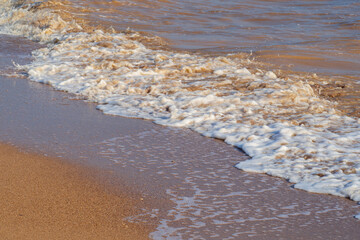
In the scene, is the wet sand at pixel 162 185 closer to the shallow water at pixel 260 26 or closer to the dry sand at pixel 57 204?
the dry sand at pixel 57 204

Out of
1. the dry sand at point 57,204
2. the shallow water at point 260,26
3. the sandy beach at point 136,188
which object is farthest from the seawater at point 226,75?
the dry sand at point 57,204

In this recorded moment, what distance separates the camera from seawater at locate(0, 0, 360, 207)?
551cm

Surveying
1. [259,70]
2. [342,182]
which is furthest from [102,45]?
[342,182]

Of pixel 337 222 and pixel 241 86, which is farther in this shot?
pixel 241 86

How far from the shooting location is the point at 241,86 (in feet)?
27.2

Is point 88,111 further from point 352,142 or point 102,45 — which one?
point 102,45

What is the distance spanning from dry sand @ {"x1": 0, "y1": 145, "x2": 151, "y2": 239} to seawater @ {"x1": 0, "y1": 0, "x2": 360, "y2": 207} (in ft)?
4.91

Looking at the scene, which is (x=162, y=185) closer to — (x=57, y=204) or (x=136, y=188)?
(x=136, y=188)

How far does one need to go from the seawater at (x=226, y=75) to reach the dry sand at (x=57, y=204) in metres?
1.50

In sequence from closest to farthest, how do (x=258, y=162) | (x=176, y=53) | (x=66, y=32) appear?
(x=258, y=162), (x=176, y=53), (x=66, y=32)

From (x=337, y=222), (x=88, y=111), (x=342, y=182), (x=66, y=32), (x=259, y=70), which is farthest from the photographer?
(x=66, y=32)

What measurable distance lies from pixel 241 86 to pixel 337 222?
4.59 m

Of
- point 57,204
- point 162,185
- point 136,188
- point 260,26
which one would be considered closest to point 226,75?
point 162,185

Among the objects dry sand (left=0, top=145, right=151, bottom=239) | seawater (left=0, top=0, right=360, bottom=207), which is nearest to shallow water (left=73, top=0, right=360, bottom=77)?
seawater (left=0, top=0, right=360, bottom=207)
